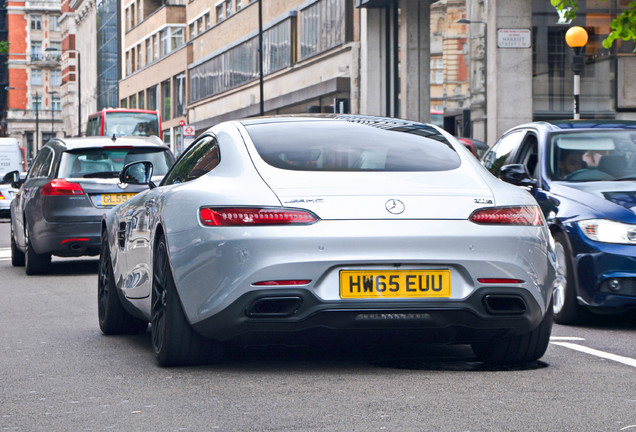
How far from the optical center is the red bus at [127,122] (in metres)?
55.2

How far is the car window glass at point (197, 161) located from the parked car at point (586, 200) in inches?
114

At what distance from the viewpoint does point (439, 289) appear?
20.6 ft

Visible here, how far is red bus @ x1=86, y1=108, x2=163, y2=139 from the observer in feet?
181

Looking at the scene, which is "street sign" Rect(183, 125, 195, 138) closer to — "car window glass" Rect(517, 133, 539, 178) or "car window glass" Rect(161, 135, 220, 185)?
"car window glass" Rect(517, 133, 539, 178)

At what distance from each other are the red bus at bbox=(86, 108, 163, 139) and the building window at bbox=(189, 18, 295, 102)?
538 centimetres

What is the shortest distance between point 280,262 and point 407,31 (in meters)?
33.0

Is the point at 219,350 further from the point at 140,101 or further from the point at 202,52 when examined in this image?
the point at 140,101

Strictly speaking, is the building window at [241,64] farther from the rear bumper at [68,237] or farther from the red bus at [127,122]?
the rear bumper at [68,237]

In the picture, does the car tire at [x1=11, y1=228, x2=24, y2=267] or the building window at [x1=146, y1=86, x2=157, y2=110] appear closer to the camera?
the car tire at [x1=11, y1=228, x2=24, y2=267]

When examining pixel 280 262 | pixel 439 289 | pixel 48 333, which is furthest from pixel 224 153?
pixel 48 333

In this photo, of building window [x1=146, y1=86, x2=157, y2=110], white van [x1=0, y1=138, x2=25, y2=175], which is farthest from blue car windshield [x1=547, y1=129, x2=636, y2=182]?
building window [x1=146, y1=86, x2=157, y2=110]

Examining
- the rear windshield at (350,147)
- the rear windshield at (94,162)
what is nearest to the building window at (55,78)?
the rear windshield at (94,162)

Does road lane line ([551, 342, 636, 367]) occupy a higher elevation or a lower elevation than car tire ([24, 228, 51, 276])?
lower

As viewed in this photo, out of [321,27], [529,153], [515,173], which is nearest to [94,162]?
[529,153]
